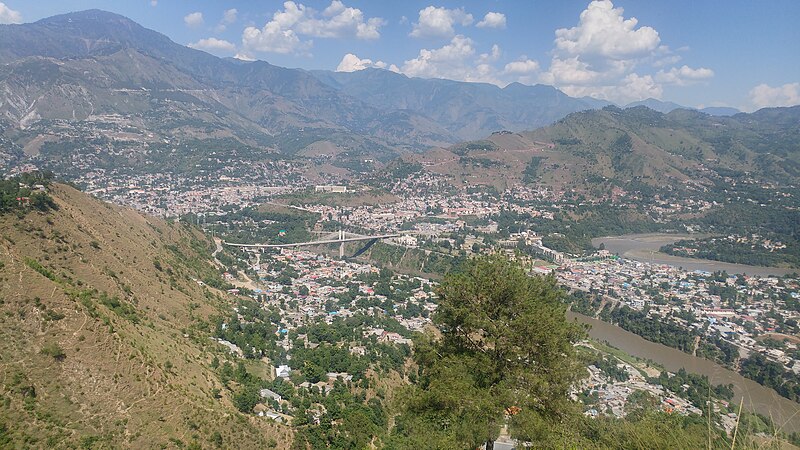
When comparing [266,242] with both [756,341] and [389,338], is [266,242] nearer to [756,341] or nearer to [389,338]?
[389,338]

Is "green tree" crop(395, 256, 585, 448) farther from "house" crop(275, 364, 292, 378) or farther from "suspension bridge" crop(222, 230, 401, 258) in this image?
"suspension bridge" crop(222, 230, 401, 258)

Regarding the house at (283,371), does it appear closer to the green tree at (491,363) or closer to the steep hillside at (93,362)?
the steep hillside at (93,362)

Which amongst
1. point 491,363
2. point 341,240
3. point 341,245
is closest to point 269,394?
point 491,363

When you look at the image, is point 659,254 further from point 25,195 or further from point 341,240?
point 25,195

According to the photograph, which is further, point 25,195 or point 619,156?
point 619,156

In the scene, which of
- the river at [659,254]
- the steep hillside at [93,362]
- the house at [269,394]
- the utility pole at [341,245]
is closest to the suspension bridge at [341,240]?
the utility pole at [341,245]
